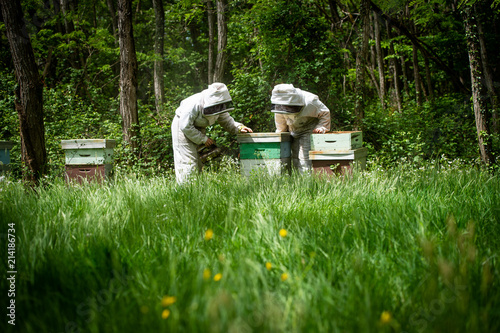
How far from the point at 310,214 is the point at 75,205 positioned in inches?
84.3

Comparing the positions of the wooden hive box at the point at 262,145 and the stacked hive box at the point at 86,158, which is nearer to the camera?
the wooden hive box at the point at 262,145

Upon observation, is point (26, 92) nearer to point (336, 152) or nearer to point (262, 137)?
point (262, 137)

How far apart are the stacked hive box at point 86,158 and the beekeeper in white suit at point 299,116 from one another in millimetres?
2418

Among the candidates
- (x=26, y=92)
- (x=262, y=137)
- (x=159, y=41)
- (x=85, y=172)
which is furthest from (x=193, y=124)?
(x=159, y=41)

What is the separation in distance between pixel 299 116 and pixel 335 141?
85 cm

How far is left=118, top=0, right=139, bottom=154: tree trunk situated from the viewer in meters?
7.27

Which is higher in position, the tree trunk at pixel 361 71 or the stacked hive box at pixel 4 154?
the tree trunk at pixel 361 71

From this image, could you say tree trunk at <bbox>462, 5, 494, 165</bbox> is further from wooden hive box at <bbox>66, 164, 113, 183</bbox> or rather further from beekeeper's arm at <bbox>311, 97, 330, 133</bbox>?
wooden hive box at <bbox>66, 164, 113, 183</bbox>

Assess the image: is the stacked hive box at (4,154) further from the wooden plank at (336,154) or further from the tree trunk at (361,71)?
the tree trunk at (361,71)

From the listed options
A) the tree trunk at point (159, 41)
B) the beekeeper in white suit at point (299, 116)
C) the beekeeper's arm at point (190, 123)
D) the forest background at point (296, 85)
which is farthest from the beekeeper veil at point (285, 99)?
the tree trunk at point (159, 41)

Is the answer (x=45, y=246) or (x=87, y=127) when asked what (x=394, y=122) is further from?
(x=45, y=246)

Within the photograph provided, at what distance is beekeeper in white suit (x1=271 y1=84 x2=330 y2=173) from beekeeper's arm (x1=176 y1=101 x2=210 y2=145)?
1.06 m

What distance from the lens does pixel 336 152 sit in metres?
5.07

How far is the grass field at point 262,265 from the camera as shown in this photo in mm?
1510
